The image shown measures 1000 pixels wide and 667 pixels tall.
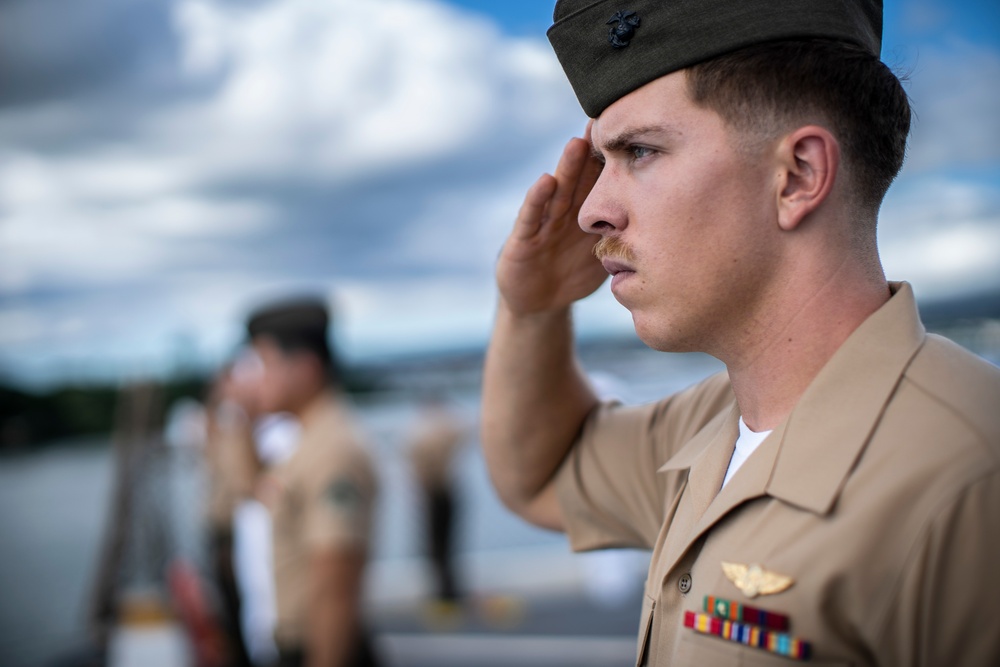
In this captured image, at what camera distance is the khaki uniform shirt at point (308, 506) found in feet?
11.5

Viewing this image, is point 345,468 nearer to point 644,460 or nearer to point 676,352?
point 644,460

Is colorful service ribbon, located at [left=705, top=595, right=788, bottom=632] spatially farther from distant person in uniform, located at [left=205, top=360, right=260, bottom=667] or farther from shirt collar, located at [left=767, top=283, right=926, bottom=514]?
distant person in uniform, located at [left=205, top=360, right=260, bottom=667]

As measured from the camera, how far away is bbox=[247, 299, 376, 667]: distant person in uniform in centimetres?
341

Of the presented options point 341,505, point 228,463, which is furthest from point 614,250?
point 228,463

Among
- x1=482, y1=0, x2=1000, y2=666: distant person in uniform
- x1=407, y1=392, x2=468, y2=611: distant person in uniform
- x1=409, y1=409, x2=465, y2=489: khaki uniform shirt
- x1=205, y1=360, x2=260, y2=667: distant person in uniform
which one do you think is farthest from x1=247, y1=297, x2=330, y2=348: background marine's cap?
x1=409, y1=409, x2=465, y2=489: khaki uniform shirt

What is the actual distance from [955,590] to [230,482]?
545 centimetres

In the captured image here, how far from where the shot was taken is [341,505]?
350cm

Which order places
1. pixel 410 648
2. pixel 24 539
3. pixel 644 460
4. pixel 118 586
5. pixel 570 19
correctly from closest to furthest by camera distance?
pixel 570 19 → pixel 644 460 → pixel 118 586 → pixel 410 648 → pixel 24 539

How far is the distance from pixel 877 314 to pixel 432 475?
9.00m

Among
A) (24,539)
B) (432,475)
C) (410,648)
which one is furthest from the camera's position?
(24,539)

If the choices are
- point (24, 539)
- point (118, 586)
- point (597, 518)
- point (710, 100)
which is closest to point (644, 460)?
point (597, 518)

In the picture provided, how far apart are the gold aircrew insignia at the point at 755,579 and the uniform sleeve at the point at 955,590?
132 millimetres

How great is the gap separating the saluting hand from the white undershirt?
1.70 feet

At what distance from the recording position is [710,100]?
121 centimetres
